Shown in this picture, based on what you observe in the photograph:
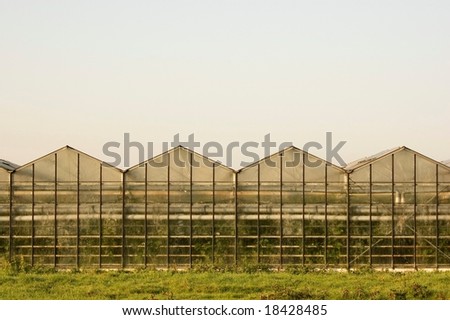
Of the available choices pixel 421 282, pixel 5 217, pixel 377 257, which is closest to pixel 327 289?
pixel 421 282

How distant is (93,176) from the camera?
37.7 meters

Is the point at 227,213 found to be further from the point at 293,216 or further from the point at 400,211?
the point at 400,211

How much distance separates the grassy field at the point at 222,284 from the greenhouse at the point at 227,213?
1338 mm

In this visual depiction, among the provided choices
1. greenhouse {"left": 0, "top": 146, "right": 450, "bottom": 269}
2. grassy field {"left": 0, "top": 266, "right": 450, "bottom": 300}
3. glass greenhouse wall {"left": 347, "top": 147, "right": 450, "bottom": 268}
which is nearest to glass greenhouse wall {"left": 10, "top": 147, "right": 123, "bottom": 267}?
greenhouse {"left": 0, "top": 146, "right": 450, "bottom": 269}

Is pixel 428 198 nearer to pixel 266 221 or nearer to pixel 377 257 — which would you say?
pixel 377 257

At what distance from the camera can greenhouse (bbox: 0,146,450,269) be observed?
3706 centimetres

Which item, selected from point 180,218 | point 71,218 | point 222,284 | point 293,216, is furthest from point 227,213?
point 71,218

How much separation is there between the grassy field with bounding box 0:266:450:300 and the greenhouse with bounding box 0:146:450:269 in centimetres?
134

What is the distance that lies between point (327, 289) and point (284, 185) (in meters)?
6.74

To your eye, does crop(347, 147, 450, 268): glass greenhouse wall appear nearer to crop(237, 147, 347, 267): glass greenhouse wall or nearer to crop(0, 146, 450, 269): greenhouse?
crop(0, 146, 450, 269): greenhouse

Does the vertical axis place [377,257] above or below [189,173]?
below

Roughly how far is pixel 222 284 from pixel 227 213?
5.28 m

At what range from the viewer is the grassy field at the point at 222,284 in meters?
30.2

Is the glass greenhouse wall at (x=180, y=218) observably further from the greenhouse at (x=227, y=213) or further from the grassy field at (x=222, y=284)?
the grassy field at (x=222, y=284)
